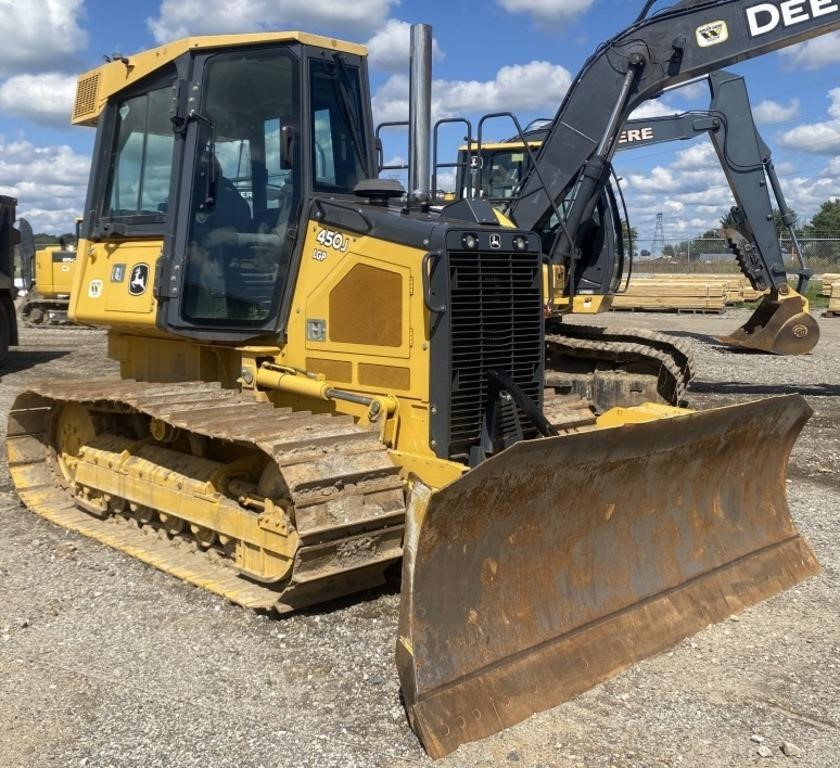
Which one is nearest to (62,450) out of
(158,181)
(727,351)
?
(158,181)

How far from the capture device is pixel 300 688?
419 cm

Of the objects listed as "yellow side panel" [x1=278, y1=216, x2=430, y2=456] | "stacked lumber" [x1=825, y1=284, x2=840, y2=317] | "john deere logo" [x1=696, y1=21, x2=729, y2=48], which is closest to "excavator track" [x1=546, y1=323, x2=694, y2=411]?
"john deere logo" [x1=696, y1=21, x2=729, y2=48]

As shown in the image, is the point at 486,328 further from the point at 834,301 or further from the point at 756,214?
the point at 834,301

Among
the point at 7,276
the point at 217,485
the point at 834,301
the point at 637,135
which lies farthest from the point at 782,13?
the point at 834,301

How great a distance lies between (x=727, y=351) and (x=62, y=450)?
13062mm

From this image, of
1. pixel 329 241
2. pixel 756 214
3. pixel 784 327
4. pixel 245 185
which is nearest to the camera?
pixel 329 241

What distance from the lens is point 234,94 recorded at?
223 inches

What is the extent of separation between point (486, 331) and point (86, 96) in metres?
3.69

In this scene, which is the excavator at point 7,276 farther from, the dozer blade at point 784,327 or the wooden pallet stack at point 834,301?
A: the wooden pallet stack at point 834,301

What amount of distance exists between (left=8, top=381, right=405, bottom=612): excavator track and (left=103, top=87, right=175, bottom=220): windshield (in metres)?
1.20

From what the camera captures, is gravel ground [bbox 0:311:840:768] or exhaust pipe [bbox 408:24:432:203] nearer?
gravel ground [bbox 0:311:840:768]

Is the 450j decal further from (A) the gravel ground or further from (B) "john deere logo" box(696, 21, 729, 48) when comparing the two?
(B) "john deere logo" box(696, 21, 729, 48)

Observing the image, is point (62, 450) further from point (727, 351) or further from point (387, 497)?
point (727, 351)

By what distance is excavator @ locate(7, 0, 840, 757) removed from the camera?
13.9 ft
